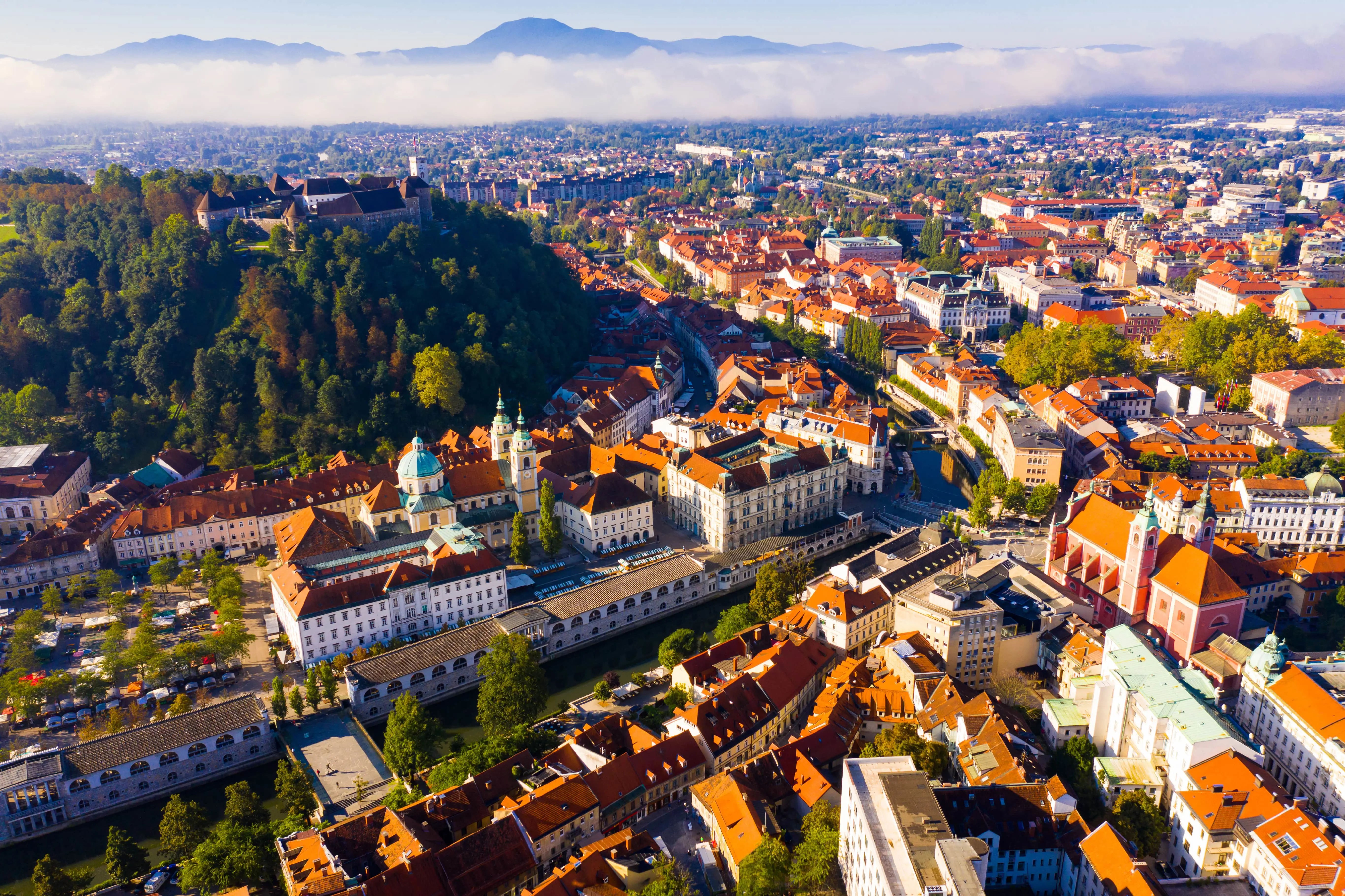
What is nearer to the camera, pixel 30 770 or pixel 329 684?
pixel 30 770

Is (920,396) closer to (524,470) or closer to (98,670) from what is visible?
(524,470)

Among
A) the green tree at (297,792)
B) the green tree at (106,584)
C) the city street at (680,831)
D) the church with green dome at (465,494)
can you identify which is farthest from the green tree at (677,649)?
the green tree at (106,584)

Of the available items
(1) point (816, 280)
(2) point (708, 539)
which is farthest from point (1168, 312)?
(2) point (708, 539)

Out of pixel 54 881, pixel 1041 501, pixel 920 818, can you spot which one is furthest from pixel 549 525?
pixel 1041 501

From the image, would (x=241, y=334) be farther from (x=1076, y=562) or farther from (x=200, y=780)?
(x=1076, y=562)

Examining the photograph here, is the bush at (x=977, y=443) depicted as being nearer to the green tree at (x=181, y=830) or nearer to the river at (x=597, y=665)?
the river at (x=597, y=665)
